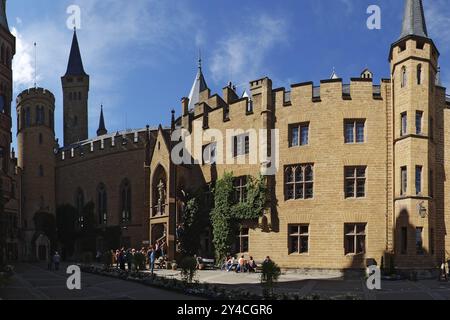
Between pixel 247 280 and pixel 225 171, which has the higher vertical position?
pixel 225 171

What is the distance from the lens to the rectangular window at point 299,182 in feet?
97.1

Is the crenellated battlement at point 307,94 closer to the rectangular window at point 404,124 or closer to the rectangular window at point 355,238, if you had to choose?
the rectangular window at point 404,124


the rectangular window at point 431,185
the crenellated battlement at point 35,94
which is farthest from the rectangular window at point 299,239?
the crenellated battlement at point 35,94

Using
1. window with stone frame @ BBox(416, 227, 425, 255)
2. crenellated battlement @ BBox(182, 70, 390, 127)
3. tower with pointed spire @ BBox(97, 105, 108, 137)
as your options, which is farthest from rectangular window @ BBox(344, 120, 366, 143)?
tower with pointed spire @ BBox(97, 105, 108, 137)

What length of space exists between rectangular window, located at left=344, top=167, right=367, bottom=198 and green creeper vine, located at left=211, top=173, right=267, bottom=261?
4753mm

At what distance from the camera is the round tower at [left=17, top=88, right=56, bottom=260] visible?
167 feet

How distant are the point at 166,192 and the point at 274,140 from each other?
8988 millimetres

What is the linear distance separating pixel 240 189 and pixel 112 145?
19.8 meters

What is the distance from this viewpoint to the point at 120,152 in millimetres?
47594

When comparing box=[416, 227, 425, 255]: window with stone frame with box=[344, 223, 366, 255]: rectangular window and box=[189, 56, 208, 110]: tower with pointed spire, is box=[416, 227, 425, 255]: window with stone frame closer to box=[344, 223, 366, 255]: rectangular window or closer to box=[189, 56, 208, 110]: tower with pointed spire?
box=[344, 223, 366, 255]: rectangular window

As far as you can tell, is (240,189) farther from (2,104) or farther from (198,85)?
(198,85)

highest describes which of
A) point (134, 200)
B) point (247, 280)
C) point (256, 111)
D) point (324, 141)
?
point (256, 111)
